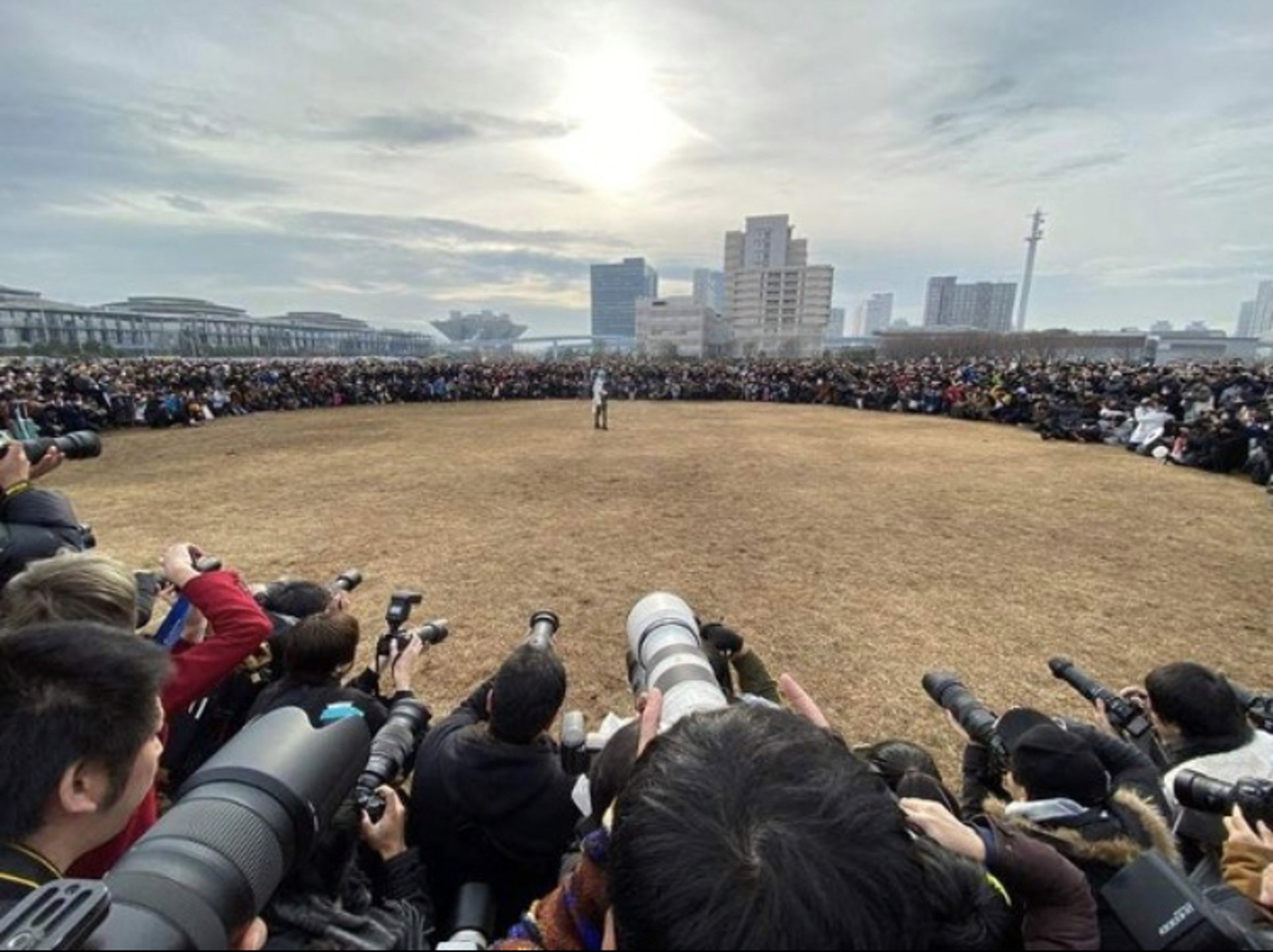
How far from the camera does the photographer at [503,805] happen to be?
208 cm

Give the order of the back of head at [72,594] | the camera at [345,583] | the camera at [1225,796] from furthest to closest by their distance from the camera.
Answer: the camera at [345,583]
the back of head at [72,594]
the camera at [1225,796]

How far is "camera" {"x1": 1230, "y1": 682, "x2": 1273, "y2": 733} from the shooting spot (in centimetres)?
289

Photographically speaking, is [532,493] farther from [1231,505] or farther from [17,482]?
[1231,505]

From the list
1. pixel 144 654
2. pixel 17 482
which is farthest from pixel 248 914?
pixel 17 482

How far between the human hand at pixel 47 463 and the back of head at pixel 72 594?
7.88 ft

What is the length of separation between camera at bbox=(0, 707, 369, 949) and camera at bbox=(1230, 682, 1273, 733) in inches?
151

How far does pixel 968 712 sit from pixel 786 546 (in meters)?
4.98

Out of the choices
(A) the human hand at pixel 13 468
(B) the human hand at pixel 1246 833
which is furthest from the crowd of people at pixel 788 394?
(B) the human hand at pixel 1246 833

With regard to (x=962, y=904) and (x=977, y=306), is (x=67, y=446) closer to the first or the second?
(x=962, y=904)

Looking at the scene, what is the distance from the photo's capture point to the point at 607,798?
1622 mm

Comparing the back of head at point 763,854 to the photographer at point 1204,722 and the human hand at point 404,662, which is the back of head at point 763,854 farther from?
the photographer at point 1204,722

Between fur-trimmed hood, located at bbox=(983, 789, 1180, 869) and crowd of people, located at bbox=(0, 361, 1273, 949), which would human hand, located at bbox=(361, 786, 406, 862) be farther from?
fur-trimmed hood, located at bbox=(983, 789, 1180, 869)

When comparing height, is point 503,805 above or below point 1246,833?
below

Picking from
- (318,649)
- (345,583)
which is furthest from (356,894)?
(345,583)
